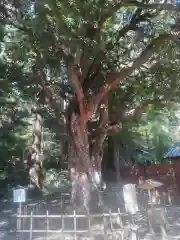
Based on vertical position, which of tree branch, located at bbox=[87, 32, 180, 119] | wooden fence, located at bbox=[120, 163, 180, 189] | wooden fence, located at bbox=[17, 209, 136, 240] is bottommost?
wooden fence, located at bbox=[17, 209, 136, 240]

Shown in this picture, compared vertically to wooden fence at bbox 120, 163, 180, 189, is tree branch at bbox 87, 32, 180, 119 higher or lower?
higher

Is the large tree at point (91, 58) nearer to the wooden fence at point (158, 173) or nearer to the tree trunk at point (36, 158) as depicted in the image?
A: the tree trunk at point (36, 158)

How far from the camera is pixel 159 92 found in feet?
36.1

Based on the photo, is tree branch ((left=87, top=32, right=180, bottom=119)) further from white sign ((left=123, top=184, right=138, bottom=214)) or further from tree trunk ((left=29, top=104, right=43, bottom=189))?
tree trunk ((left=29, top=104, right=43, bottom=189))

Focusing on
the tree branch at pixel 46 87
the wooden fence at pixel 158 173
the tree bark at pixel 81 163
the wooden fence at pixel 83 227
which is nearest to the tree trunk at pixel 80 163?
the tree bark at pixel 81 163

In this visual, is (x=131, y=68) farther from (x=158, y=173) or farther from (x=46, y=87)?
(x=158, y=173)

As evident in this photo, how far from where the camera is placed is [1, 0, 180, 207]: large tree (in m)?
7.43

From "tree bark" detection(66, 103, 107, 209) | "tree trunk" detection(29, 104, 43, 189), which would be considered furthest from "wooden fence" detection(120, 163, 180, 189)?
"tree bark" detection(66, 103, 107, 209)

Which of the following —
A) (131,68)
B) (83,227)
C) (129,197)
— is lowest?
(83,227)

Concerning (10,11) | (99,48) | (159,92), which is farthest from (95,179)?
(10,11)

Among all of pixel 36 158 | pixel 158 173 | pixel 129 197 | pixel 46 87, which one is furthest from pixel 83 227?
pixel 158 173

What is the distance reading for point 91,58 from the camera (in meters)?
10.1

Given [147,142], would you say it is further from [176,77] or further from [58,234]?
[58,234]

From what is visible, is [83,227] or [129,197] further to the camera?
[129,197]
